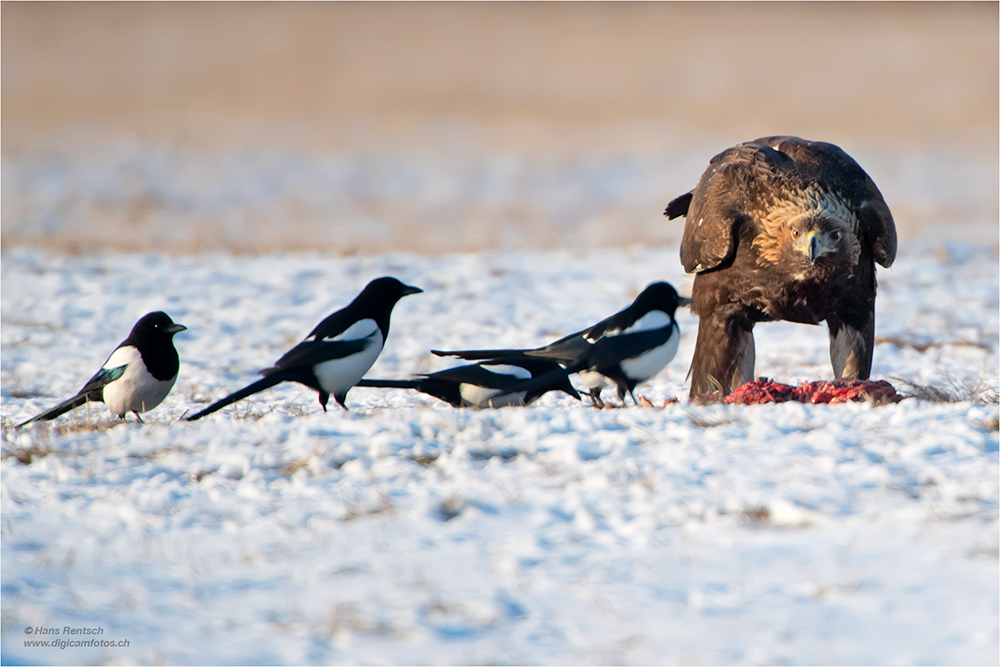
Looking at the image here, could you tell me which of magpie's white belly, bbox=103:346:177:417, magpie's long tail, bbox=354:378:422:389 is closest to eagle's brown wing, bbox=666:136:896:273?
magpie's long tail, bbox=354:378:422:389

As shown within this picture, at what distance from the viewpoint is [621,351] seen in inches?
250

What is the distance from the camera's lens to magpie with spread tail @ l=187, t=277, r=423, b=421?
6.29 metres

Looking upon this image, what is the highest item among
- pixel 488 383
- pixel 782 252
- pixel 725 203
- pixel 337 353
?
pixel 725 203

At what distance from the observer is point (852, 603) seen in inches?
144

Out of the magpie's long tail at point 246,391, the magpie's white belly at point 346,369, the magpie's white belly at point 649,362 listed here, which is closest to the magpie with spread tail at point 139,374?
the magpie's long tail at point 246,391

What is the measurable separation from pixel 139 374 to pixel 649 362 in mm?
3157

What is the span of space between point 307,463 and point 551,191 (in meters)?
23.6

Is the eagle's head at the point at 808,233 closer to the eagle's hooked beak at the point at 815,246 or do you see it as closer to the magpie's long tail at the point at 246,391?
the eagle's hooked beak at the point at 815,246

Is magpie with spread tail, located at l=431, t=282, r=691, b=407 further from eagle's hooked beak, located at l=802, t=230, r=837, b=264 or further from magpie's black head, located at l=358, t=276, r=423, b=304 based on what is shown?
eagle's hooked beak, located at l=802, t=230, r=837, b=264

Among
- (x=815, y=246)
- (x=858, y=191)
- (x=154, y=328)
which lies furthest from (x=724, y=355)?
(x=154, y=328)

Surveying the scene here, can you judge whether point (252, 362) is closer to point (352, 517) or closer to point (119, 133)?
point (352, 517)

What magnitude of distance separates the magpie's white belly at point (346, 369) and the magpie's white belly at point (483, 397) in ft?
2.00

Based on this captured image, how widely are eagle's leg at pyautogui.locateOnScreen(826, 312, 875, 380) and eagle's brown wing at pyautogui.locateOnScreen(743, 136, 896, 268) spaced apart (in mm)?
433

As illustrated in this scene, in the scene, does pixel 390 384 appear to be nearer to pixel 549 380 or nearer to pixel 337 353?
pixel 337 353
